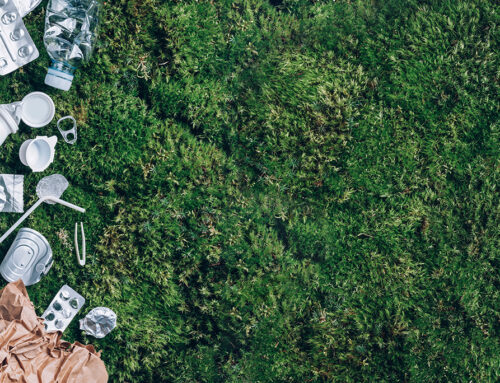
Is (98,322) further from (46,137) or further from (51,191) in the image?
(46,137)

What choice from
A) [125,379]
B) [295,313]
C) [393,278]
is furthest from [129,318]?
[393,278]

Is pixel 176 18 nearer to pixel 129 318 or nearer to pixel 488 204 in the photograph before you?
pixel 129 318

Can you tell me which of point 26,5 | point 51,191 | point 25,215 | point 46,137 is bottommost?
point 25,215

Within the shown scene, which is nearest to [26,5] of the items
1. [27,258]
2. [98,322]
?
[27,258]

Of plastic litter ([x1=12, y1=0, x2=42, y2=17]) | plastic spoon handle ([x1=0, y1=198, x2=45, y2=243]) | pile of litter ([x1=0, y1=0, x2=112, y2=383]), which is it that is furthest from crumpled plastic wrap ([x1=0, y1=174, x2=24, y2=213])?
plastic litter ([x1=12, y1=0, x2=42, y2=17])

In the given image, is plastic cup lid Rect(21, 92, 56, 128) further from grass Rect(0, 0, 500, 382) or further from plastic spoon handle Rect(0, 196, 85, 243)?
plastic spoon handle Rect(0, 196, 85, 243)
